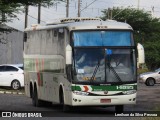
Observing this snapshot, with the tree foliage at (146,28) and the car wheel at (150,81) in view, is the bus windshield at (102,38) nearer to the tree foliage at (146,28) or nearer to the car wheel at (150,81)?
the car wheel at (150,81)

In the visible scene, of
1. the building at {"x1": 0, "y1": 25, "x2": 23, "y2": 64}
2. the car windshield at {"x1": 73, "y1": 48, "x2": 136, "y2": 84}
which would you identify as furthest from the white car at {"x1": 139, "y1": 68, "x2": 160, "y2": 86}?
the car windshield at {"x1": 73, "y1": 48, "x2": 136, "y2": 84}

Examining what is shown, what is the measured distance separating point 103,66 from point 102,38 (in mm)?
1049

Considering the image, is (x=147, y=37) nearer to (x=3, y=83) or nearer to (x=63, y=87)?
(x=3, y=83)

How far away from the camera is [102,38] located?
21.7m

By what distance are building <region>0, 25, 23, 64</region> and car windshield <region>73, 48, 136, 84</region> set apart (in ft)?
106

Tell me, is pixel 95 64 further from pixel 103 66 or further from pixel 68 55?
pixel 68 55

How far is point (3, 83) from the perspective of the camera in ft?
129

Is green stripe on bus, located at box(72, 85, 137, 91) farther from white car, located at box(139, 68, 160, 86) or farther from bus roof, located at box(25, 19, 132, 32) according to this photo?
white car, located at box(139, 68, 160, 86)

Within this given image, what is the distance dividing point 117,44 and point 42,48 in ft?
14.0

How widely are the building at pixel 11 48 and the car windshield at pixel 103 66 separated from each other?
32.4m

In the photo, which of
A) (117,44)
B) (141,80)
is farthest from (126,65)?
(141,80)

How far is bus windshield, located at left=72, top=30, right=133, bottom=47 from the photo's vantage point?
21.6 meters

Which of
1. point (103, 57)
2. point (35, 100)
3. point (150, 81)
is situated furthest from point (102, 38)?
point (150, 81)

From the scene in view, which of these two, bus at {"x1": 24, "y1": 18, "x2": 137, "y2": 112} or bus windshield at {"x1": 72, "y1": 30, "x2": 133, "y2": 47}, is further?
bus windshield at {"x1": 72, "y1": 30, "x2": 133, "y2": 47}
